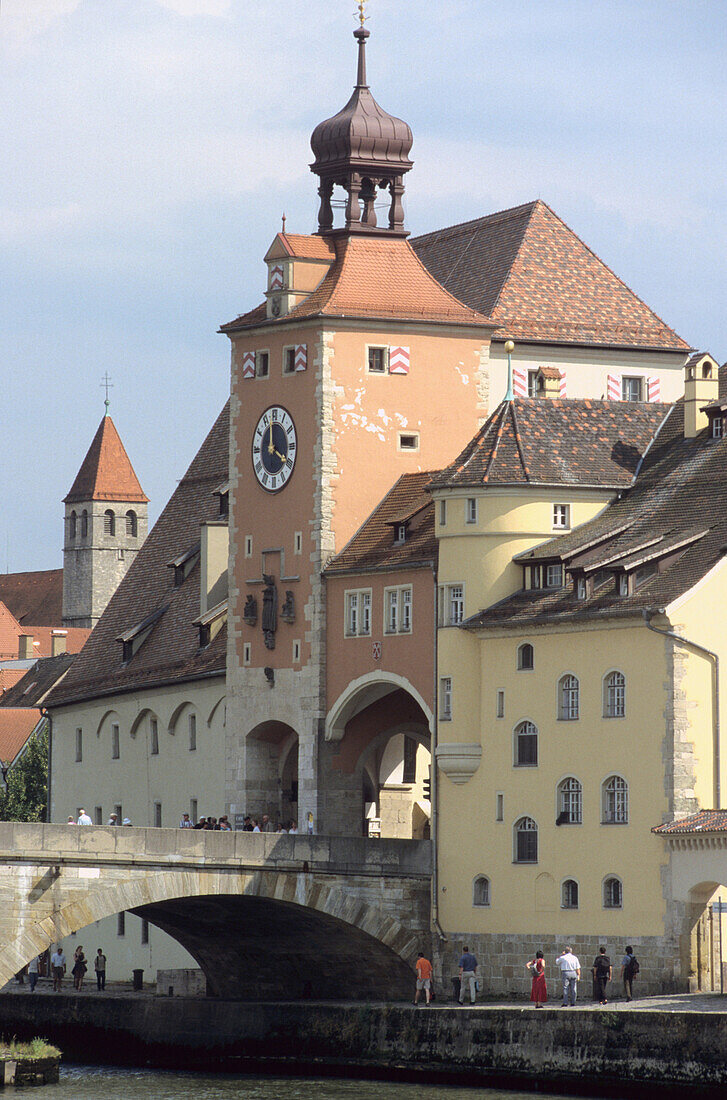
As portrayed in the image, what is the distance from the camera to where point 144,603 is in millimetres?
94750

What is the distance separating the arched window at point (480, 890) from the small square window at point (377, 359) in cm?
1492

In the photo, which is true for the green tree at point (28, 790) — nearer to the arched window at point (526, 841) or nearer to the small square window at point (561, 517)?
the small square window at point (561, 517)

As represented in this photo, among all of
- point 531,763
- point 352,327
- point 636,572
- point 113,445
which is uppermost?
point 113,445

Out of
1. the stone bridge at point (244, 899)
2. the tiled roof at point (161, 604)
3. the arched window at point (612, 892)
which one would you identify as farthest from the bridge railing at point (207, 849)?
the tiled roof at point (161, 604)

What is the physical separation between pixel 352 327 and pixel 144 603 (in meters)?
20.1

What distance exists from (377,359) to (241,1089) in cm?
2144

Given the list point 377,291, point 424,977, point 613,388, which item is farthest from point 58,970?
point 613,388

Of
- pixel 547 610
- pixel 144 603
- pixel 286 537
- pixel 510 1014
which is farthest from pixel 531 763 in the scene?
pixel 144 603

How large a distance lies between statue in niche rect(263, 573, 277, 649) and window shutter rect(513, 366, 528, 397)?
28.6ft

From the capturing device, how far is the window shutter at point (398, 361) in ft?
255

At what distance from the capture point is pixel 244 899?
7169cm

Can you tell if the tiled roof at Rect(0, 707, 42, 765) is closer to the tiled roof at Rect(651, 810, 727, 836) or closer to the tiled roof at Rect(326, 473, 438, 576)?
the tiled roof at Rect(326, 473, 438, 576)

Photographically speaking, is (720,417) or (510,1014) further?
(720,417)

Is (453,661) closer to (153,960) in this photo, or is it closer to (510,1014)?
(510,1014)
